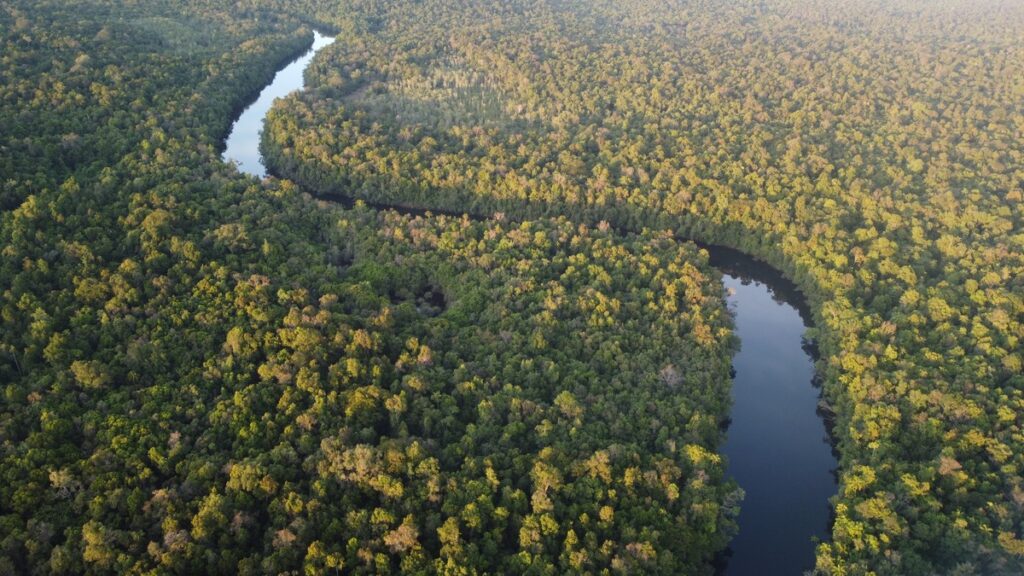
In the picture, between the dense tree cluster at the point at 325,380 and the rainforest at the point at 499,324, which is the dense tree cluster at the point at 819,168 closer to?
the rainforest at the point at 499,324

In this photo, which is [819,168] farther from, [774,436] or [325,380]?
[325,380]

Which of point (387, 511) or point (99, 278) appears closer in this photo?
point (387, 511)

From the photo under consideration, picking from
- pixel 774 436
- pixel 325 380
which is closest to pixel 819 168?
pixel 774 436

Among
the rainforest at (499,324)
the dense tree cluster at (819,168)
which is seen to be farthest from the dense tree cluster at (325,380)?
the dense tree cluster at (819,168)

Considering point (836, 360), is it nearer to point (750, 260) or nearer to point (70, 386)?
point (750, 260)

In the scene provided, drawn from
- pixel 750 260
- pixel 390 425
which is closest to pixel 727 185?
pixel 750 260
